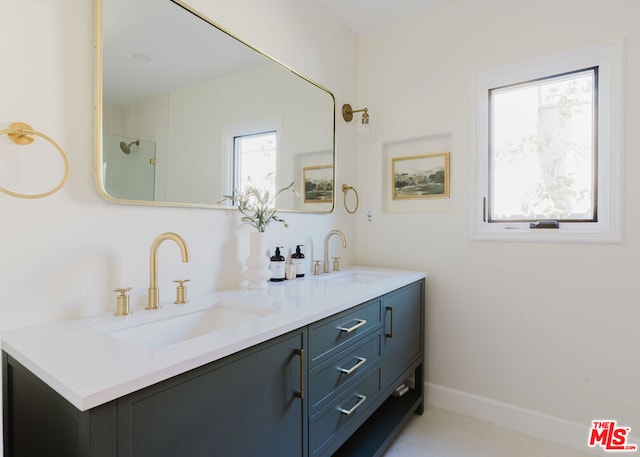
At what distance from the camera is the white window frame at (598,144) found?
1729 millimetres

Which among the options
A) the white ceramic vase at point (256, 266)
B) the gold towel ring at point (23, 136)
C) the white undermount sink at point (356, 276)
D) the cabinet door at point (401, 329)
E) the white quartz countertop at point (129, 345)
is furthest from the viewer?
the white undermount sink at point (356, 276)

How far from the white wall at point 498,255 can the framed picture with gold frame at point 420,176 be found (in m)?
0.09

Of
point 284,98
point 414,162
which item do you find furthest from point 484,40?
point 284,98

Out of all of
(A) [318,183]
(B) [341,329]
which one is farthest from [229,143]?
(B) [341,329]

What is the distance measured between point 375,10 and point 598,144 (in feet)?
5.08

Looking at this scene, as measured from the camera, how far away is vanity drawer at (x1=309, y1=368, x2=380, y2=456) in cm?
121

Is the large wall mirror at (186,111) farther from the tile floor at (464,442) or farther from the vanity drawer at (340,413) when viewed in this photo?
the tile floor at (464,442)

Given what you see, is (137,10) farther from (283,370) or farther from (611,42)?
(611,42)

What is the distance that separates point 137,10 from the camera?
1.26 m

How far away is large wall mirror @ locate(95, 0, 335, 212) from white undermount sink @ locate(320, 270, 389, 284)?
1.51 feet

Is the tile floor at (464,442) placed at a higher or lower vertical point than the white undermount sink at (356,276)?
lower

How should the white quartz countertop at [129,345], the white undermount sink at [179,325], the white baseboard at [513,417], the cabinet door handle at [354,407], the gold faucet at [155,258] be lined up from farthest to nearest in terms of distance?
the white baseboard at [513,417], the cabinet door handle at [354,407], the gold faucet at [155,258], the white undermount sink at [179,325], the white quartz countertop at [129,345]

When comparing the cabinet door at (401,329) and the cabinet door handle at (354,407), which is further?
the cabinet door at (401,329)

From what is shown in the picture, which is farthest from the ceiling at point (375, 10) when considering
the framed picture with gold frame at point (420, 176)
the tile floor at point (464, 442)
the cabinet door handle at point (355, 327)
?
the tile floor at point (464, 442)
